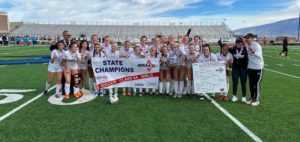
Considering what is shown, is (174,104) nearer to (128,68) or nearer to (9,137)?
(128,68)

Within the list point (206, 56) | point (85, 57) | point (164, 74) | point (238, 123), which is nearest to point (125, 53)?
point (85, 57)

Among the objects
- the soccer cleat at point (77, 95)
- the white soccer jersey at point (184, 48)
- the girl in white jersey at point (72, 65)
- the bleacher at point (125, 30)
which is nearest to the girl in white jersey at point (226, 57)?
the white soccer jersey at point (184, 48)

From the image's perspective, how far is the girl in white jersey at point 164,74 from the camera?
359 inches

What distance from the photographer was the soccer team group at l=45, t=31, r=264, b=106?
334 inches

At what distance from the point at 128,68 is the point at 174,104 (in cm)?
180

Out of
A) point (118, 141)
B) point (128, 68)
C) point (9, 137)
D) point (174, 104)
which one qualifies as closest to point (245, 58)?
point (174, 104)

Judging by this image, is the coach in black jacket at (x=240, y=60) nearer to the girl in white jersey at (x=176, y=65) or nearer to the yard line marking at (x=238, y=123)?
the yard line marking at (x=238, y=123)

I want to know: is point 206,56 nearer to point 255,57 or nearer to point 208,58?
point 208,58

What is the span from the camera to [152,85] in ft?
30.6

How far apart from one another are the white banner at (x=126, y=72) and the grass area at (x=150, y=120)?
0.45 m

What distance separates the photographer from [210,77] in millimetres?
8945

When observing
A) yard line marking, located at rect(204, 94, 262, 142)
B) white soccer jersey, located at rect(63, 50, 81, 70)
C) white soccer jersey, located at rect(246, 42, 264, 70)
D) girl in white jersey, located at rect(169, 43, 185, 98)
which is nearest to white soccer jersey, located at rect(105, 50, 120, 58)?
white soccer jersey, located at rect(63, 50, 81, 70)

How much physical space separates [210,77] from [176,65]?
971 millimetres

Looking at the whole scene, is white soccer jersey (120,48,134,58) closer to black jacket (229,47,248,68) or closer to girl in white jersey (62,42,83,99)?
girl in white jersey (62,42,83,99)
